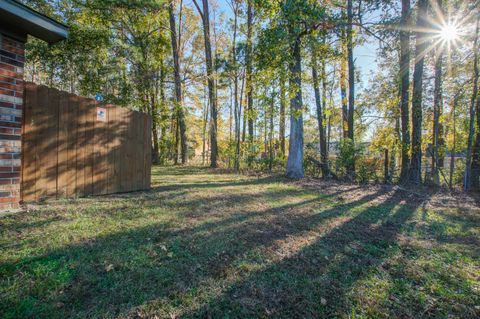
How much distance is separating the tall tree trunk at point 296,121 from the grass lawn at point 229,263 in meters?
4.13

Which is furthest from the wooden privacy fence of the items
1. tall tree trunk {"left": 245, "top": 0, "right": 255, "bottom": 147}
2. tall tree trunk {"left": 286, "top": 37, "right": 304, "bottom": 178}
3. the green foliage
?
the green foliage

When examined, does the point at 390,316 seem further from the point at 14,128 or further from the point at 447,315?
the point at 14,128

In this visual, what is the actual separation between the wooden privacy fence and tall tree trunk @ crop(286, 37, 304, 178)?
4771mm

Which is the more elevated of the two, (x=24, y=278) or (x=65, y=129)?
(x=65, y=129)

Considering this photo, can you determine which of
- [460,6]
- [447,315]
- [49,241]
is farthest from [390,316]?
[460,6]

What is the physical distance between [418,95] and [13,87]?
930 centimetres

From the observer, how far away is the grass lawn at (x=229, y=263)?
1.43m

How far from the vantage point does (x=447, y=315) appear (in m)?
1.46

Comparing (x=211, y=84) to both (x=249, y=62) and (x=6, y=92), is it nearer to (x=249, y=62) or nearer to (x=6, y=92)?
(x=249, y=62)

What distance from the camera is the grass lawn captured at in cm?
143

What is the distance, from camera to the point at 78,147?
3736 mm

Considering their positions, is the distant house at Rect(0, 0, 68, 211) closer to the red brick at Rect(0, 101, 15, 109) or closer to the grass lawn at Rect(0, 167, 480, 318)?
the red brick at Rect(0, 101, 15, 109)

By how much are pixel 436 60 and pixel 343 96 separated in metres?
4.72

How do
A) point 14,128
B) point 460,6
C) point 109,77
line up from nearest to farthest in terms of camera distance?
1. point 14,128
2. point 460,6
3. point 109,77
